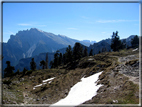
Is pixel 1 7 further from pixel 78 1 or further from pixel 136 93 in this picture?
pixel 136 93

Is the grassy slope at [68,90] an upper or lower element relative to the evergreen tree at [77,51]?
lower

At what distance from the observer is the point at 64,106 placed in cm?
1248

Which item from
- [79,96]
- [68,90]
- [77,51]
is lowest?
[68,90]

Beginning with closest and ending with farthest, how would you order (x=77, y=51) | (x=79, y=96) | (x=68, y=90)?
(x=79, y=96) → (x=68, y=90) → (x=77, y=51)

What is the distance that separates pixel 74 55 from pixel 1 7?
2180 inches

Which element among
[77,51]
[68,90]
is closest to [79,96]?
[68,90]

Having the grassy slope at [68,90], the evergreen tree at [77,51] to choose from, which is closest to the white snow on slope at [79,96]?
the grassy slope at [68,90]

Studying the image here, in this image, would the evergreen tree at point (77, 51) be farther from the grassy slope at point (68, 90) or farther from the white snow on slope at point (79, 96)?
the white snow on slope at point (79, 96)

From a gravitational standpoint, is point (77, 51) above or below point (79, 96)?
above

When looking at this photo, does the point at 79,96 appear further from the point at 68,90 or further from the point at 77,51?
the point at 77,51

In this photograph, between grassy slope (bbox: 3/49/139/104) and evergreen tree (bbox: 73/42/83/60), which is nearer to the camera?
grassy slope (bbox: 3/49/139/104)

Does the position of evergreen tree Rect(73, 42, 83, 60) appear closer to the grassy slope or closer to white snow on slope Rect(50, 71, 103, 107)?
the grassy slope

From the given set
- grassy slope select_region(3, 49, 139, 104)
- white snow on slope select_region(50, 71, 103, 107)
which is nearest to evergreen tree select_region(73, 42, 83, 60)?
grassy slope select_region(3, 49, 139, 104)

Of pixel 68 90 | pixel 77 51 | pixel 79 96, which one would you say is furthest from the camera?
pixel 77 51
